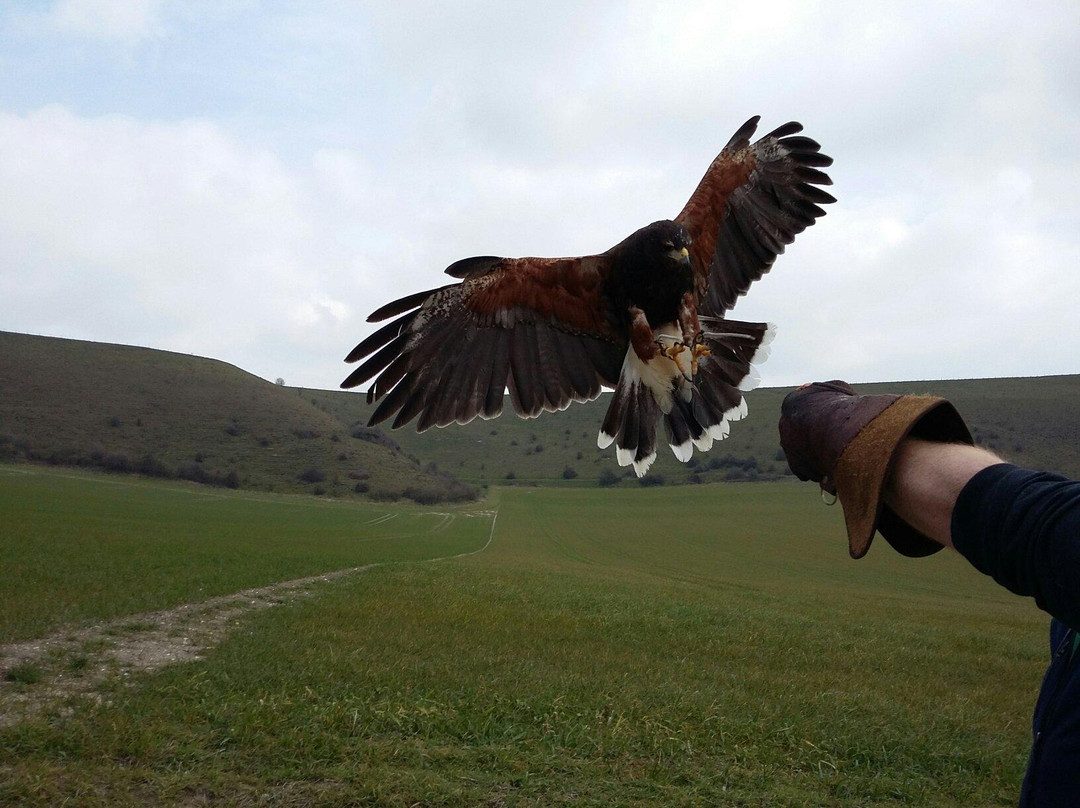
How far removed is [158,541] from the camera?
2720cm

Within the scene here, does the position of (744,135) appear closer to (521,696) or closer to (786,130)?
(786,130)

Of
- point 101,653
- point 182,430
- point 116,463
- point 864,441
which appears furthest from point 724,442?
point 182,430

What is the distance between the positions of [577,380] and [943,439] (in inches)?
172

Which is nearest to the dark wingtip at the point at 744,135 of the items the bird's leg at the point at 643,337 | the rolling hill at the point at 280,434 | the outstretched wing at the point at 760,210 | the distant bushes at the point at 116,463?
the outstretched wing at the point at 760,210

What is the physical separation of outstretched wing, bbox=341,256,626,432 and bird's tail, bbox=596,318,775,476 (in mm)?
460

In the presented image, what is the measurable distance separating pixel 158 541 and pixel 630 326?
26.7 metres

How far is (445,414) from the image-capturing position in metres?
5.39

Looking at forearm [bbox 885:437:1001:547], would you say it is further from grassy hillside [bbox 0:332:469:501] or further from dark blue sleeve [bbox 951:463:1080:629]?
grassy hillside [bbox 0:332:469:501]

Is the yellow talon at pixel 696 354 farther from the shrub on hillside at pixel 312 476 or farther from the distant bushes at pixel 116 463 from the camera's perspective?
the distant bushes at pixel 116 463

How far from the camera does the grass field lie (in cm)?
672

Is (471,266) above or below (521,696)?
above

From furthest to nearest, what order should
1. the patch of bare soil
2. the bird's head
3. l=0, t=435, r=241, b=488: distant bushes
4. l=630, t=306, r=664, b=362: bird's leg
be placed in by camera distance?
l=0, t=435, r=241, b=488: distant bushes < the patch of bare soil < l=630, t=306, r=664, b=362: bird's leg < the bird's head

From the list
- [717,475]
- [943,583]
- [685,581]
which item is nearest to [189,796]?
[685,581]

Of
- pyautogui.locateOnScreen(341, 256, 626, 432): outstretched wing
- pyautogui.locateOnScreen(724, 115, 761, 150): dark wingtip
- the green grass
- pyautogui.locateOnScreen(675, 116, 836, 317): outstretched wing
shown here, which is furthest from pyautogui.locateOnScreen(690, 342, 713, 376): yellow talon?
the green grass
